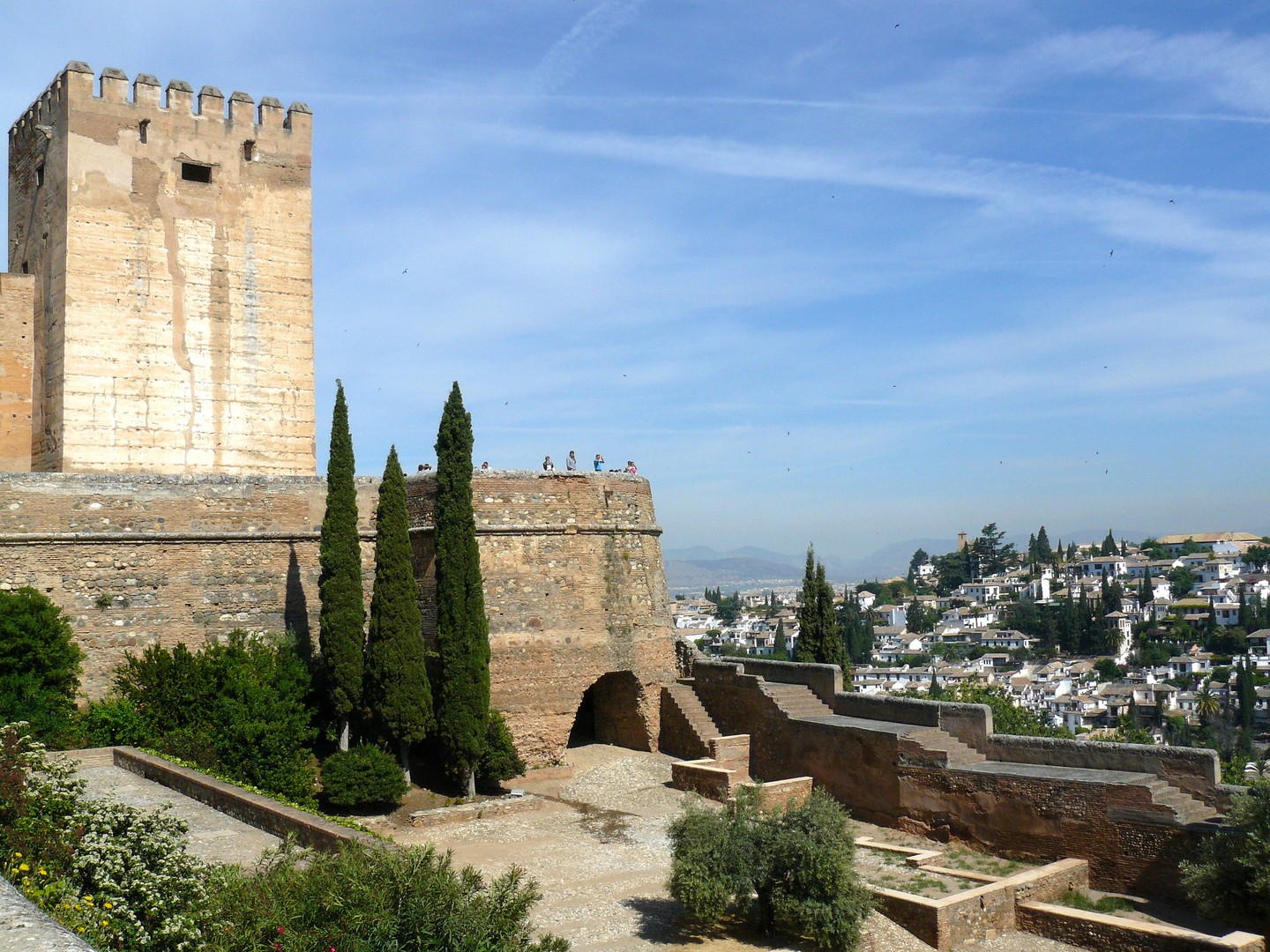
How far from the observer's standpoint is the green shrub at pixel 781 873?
1083cm

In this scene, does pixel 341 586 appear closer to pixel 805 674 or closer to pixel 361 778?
pixel 361 778

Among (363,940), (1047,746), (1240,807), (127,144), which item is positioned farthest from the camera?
(127,144)

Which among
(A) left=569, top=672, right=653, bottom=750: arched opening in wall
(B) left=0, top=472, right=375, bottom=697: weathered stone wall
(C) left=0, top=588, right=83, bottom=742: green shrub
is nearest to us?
(C) left=0, top=588, right=83, bottom=742: green shrub

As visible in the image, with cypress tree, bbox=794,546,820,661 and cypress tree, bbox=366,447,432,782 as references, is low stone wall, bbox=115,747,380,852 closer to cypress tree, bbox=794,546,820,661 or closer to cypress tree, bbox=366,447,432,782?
cypress tree, bbox=366,447,432,782

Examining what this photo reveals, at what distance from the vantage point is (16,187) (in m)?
20.1

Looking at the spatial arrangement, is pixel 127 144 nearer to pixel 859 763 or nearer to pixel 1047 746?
pixel 859 763

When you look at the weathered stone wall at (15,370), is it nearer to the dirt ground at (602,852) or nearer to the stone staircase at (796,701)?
the dirt ground at (602,852)

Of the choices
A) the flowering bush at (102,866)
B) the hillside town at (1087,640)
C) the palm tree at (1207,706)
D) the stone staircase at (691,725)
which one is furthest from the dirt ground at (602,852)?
the palm tree at (1207,706)

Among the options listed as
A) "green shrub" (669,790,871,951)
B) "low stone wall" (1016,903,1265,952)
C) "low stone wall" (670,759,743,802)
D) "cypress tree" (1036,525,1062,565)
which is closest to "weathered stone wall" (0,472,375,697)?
"low stone wall" (670,759,743,802)

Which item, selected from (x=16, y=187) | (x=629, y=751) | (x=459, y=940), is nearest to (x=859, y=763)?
(x=629, y=751)

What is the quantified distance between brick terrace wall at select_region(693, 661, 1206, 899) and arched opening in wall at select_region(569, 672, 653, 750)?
142 centimetres

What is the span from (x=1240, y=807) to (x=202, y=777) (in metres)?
10.7

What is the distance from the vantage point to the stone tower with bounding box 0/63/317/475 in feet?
59.3

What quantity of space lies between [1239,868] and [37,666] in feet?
44.9
